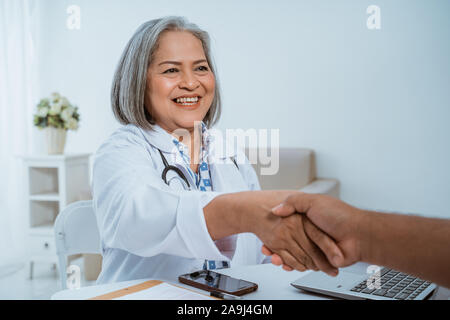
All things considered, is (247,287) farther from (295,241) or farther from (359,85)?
(359,85)

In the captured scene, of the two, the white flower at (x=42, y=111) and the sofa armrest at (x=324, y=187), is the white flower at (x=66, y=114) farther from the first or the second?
the sofa armrest at (x=324, y=187)

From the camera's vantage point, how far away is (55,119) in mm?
2438

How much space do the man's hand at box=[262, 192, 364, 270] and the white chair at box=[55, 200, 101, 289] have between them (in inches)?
22.6

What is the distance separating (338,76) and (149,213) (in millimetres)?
2044

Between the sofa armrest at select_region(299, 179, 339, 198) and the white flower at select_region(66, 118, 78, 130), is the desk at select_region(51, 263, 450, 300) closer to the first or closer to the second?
the sofa armrest at select_region(299, 179, 339, 198)

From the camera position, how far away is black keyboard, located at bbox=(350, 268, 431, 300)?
615 millimetres

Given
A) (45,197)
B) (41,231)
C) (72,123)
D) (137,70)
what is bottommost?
(41,231)

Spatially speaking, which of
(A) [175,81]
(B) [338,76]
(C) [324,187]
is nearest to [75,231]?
(A) [175,81]

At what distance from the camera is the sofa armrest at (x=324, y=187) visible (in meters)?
2.11

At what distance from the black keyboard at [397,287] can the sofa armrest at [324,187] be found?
4.51 feet

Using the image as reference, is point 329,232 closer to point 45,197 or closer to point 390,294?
point 390,294

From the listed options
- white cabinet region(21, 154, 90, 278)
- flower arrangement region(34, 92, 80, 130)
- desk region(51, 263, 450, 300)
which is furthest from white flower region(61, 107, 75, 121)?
desk region(51, 263, 450, 300)

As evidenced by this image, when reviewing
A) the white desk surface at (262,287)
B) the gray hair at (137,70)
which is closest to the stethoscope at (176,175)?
the gray hair at (137,70)
